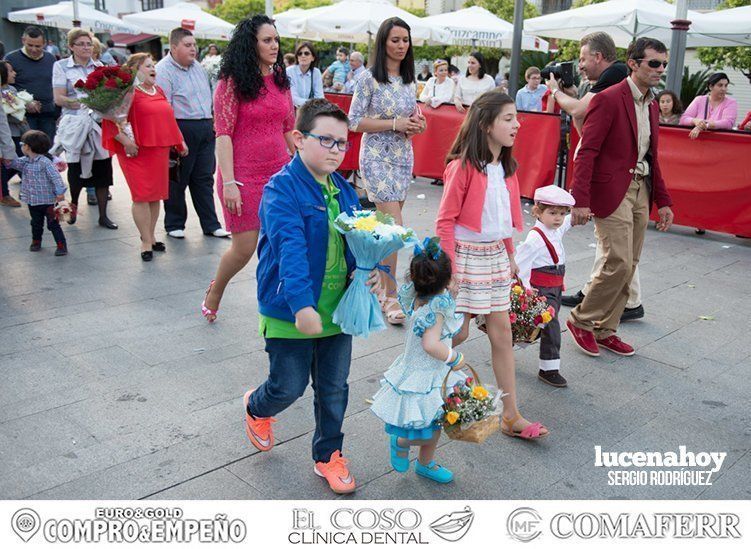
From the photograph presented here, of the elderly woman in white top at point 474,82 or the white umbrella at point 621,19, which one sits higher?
the white umbrella at point 621,19

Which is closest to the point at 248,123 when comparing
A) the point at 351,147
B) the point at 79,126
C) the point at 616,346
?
the point at 616,346

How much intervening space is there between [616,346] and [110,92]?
4.72m

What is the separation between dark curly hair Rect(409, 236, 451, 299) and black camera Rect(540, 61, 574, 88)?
324 centimetres

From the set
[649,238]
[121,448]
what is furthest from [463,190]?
[649,238]

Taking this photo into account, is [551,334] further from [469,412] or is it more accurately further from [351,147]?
[351,147]

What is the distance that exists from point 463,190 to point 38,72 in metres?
7.71

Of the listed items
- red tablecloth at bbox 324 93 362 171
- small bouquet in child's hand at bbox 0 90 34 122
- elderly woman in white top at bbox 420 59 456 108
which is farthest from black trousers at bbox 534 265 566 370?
elderly woman in white top at bbox 420 59 456 108

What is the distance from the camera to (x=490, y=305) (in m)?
3.94

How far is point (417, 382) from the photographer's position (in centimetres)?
323

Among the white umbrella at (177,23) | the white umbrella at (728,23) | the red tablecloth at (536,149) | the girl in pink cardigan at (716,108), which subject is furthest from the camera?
the white umbrella at (177,23)

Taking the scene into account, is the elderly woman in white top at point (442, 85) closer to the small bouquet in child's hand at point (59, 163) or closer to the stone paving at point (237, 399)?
the small bouquet in child's hand at point (59, 163)

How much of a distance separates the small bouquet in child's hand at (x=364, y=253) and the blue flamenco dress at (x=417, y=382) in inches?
8.2

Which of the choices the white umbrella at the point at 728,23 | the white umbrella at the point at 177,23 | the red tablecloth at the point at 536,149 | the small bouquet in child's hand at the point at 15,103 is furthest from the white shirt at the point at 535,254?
the white umbrella at the point at 177,23

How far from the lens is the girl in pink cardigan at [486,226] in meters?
3.88
